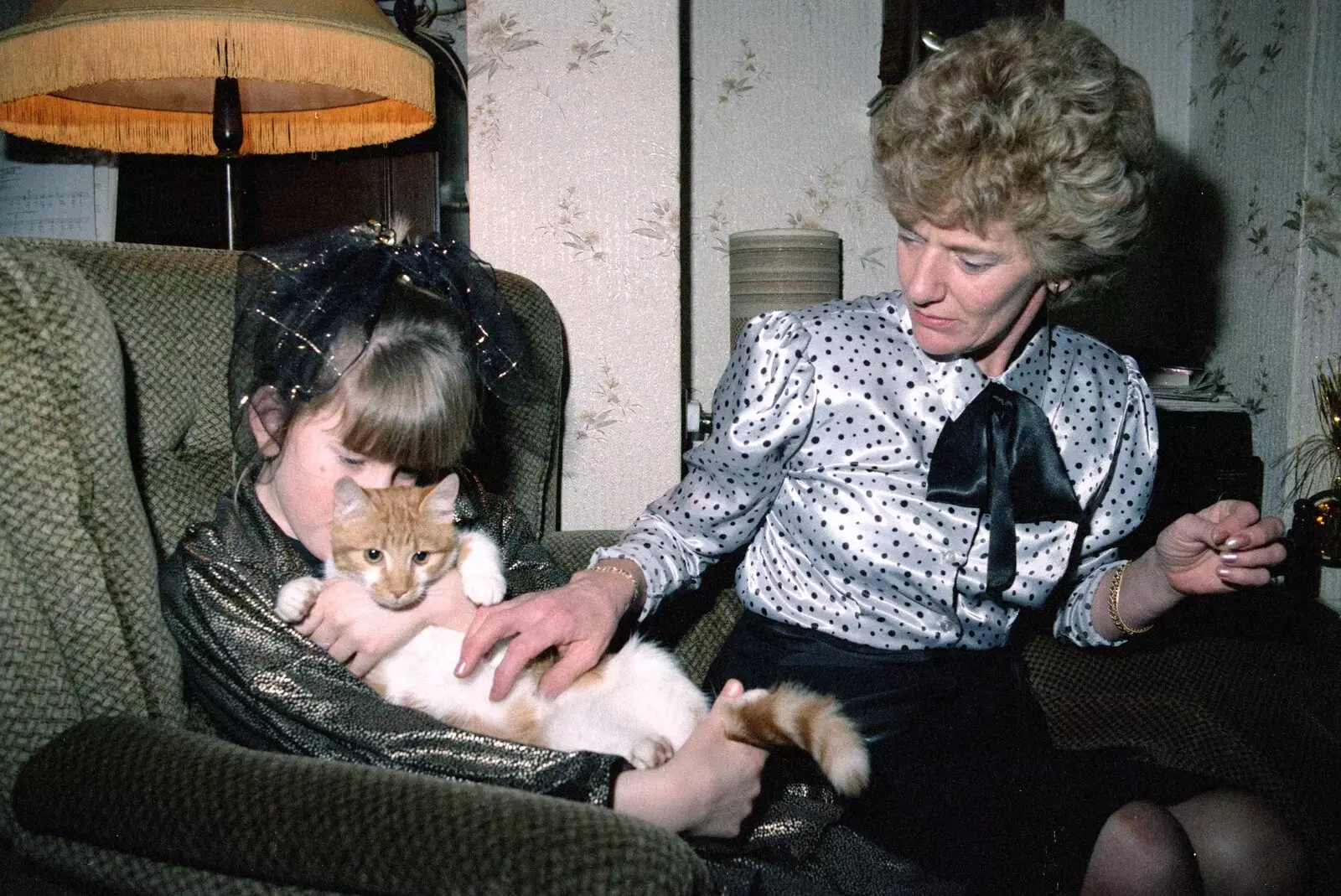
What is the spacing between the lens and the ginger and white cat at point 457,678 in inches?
38.8

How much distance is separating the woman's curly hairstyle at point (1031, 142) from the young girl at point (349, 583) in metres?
0.53

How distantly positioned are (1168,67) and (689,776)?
2.53 meters

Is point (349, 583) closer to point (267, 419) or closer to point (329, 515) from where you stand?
point (329, 515)

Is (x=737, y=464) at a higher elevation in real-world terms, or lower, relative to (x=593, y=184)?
lower

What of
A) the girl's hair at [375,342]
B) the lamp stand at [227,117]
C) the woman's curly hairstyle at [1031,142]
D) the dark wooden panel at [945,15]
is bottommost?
the girl's hair at [375,342]

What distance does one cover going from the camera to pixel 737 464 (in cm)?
116

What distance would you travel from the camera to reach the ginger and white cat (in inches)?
38.8

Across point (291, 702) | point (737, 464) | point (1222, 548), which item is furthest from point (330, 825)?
point (1222, 548)

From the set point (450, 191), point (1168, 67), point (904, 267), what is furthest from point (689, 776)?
point (1168, 67)

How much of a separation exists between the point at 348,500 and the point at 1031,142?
0.85 meters

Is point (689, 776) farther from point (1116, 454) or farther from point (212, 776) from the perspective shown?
point (1116, 454)

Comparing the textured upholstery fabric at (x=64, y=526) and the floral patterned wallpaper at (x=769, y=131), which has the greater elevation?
the floral patterned wallpaper at (x=769, y=131)

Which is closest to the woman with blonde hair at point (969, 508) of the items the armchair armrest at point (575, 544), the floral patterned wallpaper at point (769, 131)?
the armchair armrest at point (575, 544)

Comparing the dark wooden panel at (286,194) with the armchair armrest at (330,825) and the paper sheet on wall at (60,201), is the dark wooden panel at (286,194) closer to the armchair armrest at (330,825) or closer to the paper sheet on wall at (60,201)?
the paper sheet on wall at (60,201)
